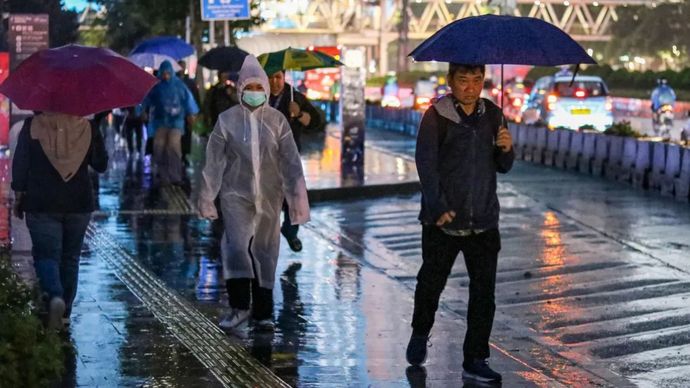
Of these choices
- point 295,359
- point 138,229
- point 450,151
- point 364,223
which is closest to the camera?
point 450,151

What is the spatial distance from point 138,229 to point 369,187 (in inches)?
209

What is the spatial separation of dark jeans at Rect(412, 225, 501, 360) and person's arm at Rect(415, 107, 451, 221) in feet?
0.70

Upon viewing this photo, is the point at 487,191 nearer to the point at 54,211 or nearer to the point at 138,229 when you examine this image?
the point at 54,211

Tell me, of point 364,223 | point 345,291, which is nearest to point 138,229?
point 364,223

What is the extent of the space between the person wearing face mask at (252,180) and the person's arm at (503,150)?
1.67 meters

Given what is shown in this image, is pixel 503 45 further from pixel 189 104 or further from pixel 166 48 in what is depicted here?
pixel 166 48

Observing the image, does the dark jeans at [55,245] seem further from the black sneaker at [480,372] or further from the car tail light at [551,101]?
the car tail light at [551,101]

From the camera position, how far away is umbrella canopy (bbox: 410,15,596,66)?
846 centimetres

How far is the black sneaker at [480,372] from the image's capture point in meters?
8.51

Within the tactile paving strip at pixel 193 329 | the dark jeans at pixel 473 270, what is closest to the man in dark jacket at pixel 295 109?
the tactile paving strip at pixel 193 329

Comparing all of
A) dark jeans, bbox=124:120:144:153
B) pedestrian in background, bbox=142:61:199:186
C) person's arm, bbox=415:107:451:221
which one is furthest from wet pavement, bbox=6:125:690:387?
dark jeans, bbox=124:120:144:153

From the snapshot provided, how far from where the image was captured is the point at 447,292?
12.4 m

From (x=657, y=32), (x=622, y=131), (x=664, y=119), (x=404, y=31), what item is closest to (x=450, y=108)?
(x=622, y=131)

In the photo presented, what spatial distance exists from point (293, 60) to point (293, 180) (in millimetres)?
5536
